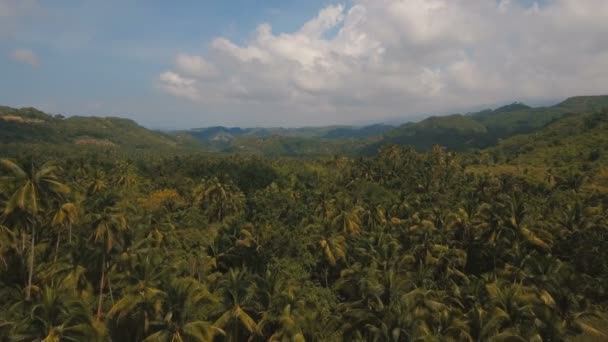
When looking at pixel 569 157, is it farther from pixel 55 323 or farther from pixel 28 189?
pixel 55 323

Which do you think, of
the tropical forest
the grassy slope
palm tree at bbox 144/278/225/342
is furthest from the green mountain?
palm tree at bbox 144/278/225/342

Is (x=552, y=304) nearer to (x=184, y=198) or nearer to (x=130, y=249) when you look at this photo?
(x=130, y=249)

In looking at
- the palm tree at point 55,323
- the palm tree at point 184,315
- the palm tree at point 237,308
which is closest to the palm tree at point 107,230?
the palm tree at point 55,323

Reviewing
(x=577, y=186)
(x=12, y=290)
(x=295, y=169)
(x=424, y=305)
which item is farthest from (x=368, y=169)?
(x=12, y=290)

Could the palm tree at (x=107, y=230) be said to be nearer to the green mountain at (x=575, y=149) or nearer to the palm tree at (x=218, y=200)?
the palm tree at (x=218, y=200)

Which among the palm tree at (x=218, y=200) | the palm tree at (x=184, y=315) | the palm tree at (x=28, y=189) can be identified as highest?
the palm tree at (x=28, y=189)

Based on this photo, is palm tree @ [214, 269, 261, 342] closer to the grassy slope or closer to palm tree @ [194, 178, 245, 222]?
palm tree @ [194, 178, 245, 222]

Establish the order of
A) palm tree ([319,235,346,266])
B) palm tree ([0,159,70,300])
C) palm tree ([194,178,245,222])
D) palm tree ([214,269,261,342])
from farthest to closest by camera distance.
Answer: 1. palm tree ([194,178,245,222])
2. palm tree ([319,235,346,266])
3. palm tree ([214,269,261,342])
4. palm tree ([0,159,70,300])

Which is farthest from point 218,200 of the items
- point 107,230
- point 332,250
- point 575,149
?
point 575,149
